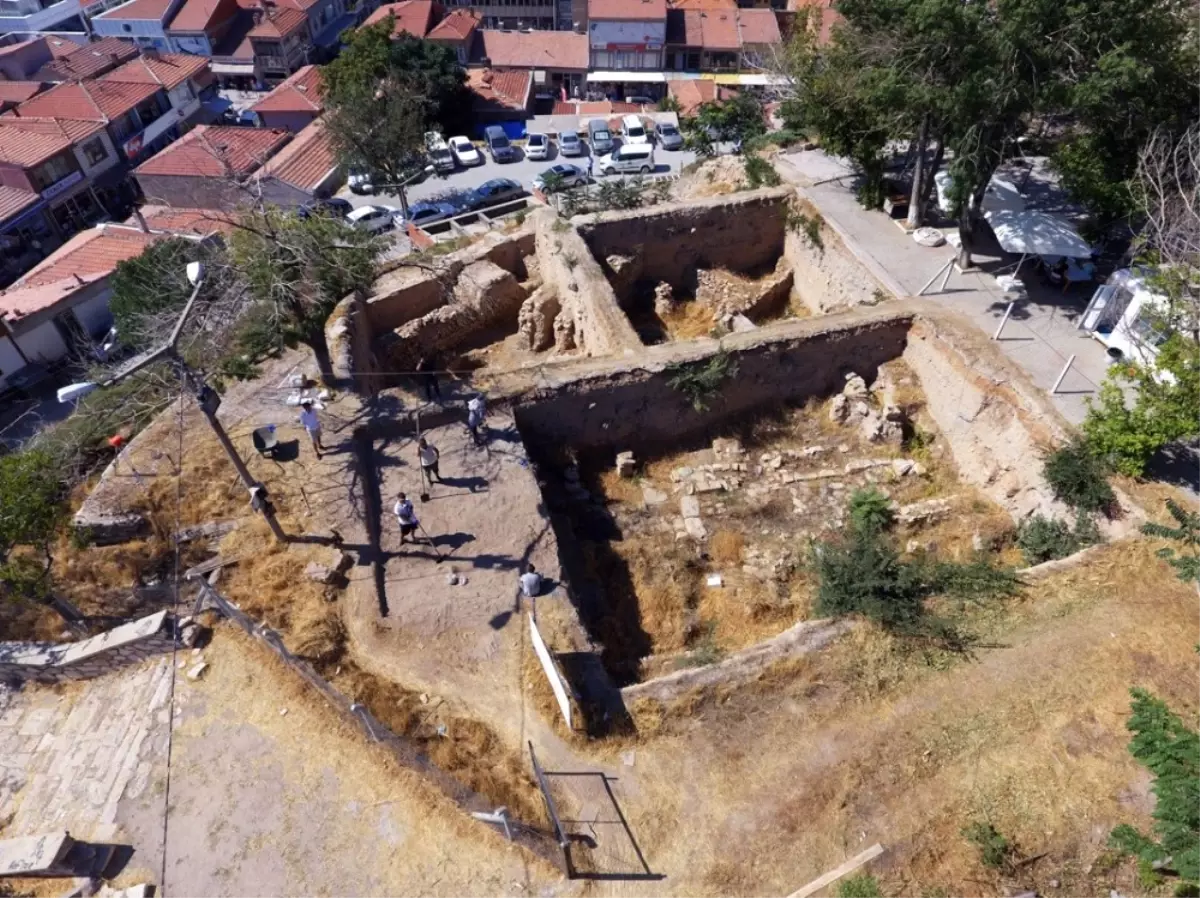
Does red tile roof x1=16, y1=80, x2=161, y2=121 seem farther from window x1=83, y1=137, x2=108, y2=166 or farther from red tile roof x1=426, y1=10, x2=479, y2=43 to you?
red tile roof x1=426, y1=10, x2=479, y2=43

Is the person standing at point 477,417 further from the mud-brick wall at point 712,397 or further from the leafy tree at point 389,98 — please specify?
the leafy tree at point 389,98

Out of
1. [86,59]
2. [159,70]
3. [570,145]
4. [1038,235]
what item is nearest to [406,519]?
[1038,235]

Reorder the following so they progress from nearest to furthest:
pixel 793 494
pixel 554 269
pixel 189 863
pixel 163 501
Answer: pixel 189 863, pixel 163 501, pixel 793 494, pixel 554 269

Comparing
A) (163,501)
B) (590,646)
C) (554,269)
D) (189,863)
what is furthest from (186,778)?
(554,269)

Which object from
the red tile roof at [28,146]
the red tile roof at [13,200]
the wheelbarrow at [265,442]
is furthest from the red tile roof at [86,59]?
the wheelbarrow at [265,442]

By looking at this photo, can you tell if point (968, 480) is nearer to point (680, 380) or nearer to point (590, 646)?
point (680, 380)

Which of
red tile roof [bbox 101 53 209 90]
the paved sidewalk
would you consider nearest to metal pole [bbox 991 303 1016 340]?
A: the paved sidewalk
